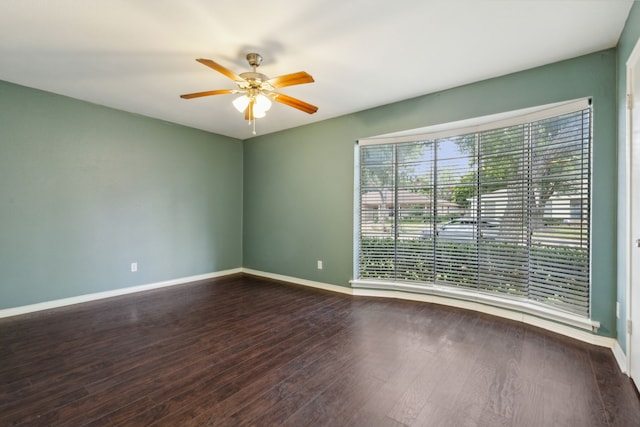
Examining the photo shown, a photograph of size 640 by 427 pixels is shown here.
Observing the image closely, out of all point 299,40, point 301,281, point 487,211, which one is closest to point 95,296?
point 301,281

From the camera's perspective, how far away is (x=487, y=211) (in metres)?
3.24

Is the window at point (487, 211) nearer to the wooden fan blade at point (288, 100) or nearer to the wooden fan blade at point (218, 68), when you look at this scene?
the wooden fan blade at point (288, 100)

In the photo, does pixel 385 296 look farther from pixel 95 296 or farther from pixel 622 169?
pixel 95 296

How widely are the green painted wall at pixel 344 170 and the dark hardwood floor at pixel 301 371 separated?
94 cm

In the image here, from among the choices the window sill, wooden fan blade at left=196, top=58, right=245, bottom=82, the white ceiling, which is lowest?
the window sill

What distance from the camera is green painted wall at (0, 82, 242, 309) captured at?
10.5ft

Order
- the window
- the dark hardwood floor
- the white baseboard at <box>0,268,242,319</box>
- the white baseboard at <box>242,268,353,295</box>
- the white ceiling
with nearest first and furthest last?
the dark hardwood floor
the white ceiling
the window
the white baseboard at <box>0,268,242,319</box>
the white baseboard at <box>242,268,353,295</box>

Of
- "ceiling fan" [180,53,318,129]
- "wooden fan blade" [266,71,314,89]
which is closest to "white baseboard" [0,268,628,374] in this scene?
"ceiling fan" [180,53,318,129]

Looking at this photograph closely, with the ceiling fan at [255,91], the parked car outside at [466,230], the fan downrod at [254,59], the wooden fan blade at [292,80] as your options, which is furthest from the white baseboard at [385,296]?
the fan downrod at [254,59]

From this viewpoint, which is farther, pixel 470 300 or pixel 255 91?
pixel 470 300

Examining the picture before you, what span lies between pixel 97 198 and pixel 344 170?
3302 mm

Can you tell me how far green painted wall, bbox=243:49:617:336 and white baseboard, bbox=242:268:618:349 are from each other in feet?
0.27

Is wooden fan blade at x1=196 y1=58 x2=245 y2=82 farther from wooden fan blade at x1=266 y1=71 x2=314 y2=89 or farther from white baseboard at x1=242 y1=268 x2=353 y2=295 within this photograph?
white baseboard at x1=242 y1=268 x2=353 y2=295

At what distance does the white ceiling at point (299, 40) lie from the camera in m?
2.01
